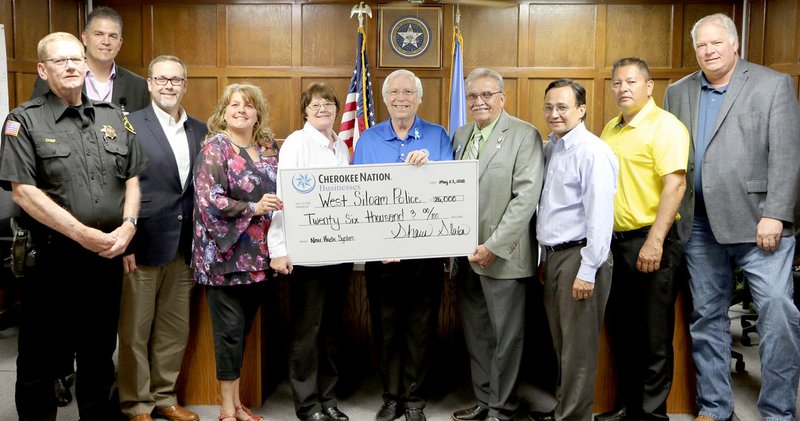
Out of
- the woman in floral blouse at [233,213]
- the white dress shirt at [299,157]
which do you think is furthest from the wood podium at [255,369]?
the white dress shirt at [299,157]

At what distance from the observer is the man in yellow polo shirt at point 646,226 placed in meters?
2.71

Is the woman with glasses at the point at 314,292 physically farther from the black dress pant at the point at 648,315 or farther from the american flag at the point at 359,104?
the american flag at the point at 359,104

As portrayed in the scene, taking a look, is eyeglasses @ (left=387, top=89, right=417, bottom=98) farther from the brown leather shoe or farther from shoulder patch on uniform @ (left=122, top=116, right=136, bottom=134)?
the brown leather shoe

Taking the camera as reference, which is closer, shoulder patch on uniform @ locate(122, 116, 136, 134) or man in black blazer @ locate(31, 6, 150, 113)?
shoulder patch on uniform @ locate(122, 116, 136, 134)

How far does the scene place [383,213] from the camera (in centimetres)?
277

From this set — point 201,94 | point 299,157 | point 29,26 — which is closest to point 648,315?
point 299,157

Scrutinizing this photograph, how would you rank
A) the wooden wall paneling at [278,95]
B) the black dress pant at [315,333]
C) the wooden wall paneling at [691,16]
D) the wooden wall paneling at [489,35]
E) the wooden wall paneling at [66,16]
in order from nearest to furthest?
the black dress pant at [315,333] → the wooden wall paneling at [66,16] → the wooden wall paneling at [691,16] → the wooden wall paneling at [489,35] → the wooden wall paneling at [278,95]

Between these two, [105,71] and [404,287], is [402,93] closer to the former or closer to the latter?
[404,287]

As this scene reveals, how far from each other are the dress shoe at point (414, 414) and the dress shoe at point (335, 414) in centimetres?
27

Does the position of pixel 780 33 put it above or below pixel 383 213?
above

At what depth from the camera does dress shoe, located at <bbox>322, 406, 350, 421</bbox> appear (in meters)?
3.01

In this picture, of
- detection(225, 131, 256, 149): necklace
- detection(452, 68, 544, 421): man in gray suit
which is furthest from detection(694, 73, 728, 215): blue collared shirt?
detection(225, 131, 256, 149): necklace

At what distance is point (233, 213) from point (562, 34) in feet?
14.1

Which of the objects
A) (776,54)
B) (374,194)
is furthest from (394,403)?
(776,54)
